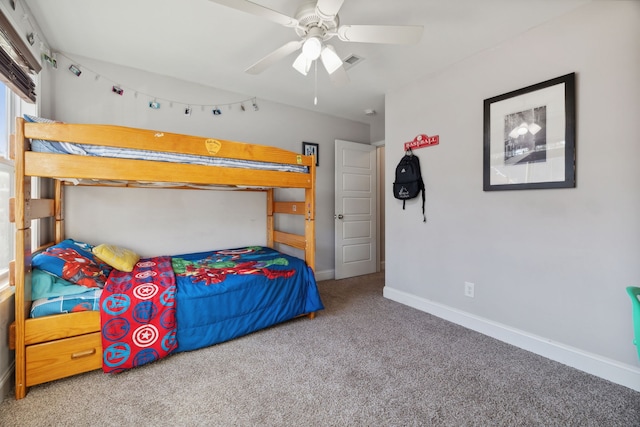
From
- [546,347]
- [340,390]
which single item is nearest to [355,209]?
[546,347]

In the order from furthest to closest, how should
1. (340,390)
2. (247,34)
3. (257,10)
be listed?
(247,34) → (340,390) → (257,10)

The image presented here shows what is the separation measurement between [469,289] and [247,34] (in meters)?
2.70

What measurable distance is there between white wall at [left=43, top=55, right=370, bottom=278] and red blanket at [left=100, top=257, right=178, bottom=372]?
3.01 feet

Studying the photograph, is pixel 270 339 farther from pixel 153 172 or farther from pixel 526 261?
pixel 526 261

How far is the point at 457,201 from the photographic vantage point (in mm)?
2432

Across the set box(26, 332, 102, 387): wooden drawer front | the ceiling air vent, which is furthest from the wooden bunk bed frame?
the ceiling air vent

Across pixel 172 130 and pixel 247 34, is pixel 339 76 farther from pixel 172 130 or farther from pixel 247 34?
pixel 172 130

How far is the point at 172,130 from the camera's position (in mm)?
2799

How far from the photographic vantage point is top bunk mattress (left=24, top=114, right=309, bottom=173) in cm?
155

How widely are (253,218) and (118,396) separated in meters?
2.04

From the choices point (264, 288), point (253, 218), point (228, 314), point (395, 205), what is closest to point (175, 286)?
point (228, 314)

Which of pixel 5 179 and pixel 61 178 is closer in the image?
pixel 61 178

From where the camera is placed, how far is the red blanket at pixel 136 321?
166 centimetres

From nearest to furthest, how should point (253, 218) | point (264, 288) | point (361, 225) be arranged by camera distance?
1. point (264, 288)
2. point (253, 218)
3. point (361, 225)
